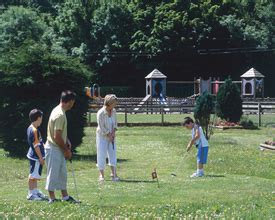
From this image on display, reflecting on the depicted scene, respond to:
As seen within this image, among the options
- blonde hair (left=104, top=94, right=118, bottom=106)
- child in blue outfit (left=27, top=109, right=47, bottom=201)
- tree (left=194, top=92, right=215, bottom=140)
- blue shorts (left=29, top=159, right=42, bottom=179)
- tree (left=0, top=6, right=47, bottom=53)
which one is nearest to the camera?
child in blue outfit (left=27, top=109, right=47, bottom=201)

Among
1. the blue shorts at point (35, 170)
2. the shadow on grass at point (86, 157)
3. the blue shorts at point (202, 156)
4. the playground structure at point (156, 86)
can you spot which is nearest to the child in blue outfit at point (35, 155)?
the blue shorts at point (35, 170)

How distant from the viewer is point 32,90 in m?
21.4

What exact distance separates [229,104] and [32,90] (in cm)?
1670

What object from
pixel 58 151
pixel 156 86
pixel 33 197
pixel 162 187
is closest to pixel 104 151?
pixel 162 187

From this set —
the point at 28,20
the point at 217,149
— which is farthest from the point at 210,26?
the point at 217,149

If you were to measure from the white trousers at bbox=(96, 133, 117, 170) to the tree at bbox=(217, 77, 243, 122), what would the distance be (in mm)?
21184

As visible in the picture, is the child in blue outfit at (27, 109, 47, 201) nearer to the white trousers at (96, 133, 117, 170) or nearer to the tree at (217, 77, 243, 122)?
the white trousers at (96, 133, 117, 170)

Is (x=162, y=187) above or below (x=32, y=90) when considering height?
below

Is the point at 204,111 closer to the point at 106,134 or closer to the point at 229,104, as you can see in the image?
the point at 229,104

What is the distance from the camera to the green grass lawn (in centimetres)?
1023

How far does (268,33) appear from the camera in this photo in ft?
233

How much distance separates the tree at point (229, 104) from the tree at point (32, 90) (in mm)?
15619

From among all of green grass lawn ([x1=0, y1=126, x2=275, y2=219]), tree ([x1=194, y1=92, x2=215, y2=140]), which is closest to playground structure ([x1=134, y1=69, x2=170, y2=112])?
tree ([x1=194, y1=92, x2=215, y2=140])

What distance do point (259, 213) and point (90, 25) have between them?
200 feet
